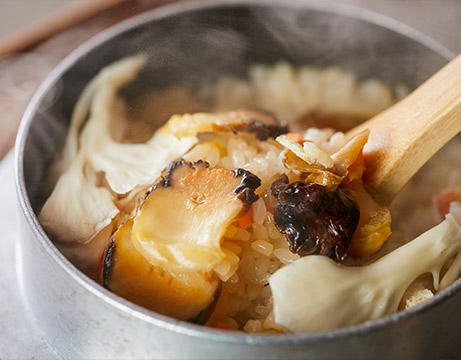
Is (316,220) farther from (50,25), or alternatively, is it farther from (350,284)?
(50,25)

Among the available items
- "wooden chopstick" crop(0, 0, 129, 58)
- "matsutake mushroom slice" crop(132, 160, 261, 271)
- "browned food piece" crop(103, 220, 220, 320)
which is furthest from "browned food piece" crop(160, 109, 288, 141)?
"wooden chopstick" crop(0, 0, 129, 58)

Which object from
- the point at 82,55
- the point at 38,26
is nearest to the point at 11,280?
the point at 82,55

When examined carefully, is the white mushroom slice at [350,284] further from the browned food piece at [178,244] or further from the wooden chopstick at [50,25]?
the wooden chopstick at [50,25]

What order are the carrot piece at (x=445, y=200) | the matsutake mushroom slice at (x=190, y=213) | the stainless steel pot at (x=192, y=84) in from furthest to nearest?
the carrot piece at (x=445, y=200) < the matsutake mushroom slice at (x=190, y=213) < the stainless steel pot at (x=192, y=84)

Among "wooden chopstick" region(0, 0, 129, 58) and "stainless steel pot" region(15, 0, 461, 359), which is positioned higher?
"stainless steel pot" region(15, 0, 461, 359)

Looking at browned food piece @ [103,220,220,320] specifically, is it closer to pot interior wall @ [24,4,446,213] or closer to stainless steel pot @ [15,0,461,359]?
stainless steel pot @ [15,0,461,359]

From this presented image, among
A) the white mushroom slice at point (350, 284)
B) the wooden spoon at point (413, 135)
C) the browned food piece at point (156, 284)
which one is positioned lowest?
the browned food piece at point (156, 284)

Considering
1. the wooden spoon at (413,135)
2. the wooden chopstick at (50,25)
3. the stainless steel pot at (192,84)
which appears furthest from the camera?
the wooden chopstick at (50,25)

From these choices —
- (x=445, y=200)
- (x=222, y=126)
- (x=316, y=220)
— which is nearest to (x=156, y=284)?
(x=316, y=220)

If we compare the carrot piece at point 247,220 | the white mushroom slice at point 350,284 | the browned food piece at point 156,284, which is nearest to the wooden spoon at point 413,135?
the white mushroom slice at point 350,284
